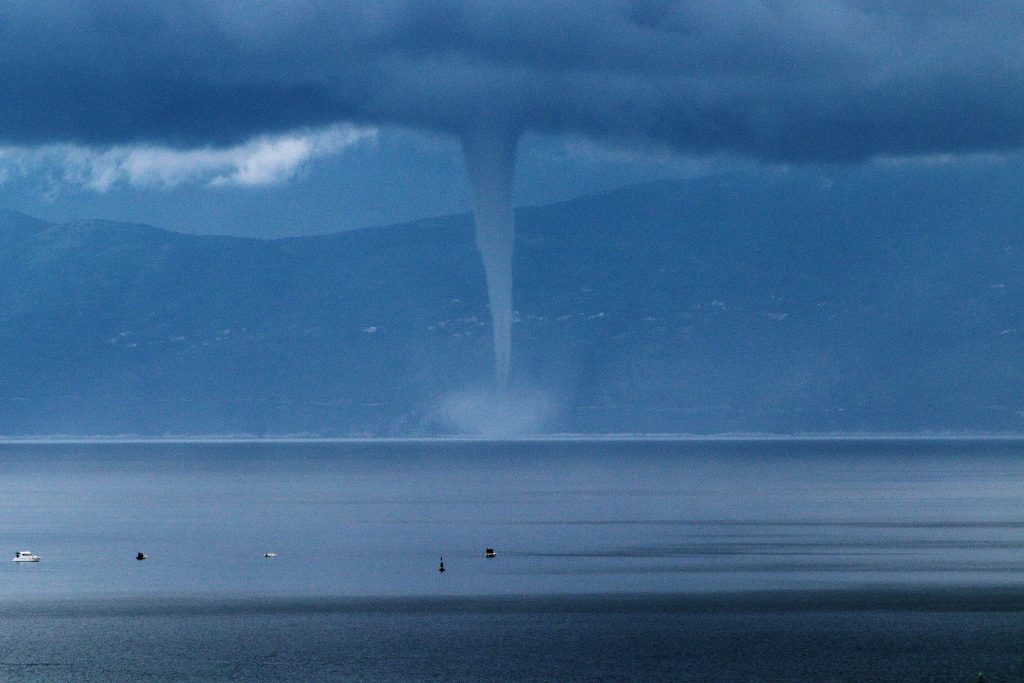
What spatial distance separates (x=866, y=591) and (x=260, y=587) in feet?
97.0

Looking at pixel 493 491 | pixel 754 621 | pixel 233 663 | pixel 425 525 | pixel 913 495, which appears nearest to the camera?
pixel 233 663

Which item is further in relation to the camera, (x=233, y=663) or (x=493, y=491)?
(x=493, y=491)

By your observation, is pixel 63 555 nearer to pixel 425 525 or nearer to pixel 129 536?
pixel 129 536

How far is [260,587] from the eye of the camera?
271ft

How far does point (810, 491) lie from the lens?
178 meters

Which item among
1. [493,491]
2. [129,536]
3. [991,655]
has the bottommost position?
[991,655]

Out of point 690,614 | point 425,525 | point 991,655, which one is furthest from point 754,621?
Answer: point 425,525

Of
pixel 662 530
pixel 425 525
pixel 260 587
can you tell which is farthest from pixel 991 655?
pixel 425 525

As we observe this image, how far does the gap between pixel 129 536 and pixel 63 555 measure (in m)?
16.5

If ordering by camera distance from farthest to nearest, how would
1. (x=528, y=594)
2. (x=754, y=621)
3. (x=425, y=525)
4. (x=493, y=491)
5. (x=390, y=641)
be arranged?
(x=493, y=491) → (x=425, y=525) → (x=528, y=594) → (x=754, y=621) → (x=390, y=641)

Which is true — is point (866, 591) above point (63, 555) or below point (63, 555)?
below

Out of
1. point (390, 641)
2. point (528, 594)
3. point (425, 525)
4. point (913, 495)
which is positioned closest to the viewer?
point (390, 641)

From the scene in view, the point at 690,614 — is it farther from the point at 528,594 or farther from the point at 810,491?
the point at 810,491

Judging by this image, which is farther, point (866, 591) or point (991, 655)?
point (866, 591)
